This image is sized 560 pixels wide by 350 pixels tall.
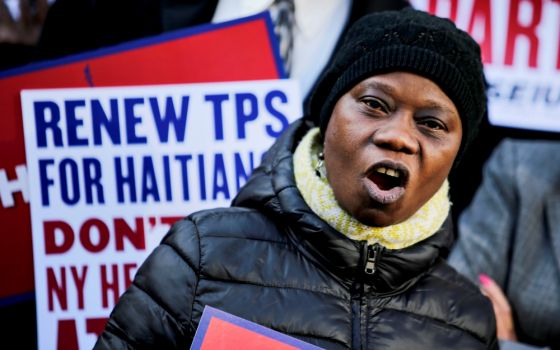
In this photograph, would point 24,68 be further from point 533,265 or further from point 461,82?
point 533,265

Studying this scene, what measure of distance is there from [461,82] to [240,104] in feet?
3.13

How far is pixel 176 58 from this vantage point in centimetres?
233

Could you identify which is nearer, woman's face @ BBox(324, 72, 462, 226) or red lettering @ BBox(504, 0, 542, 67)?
woman's face @ BBox(324, 72, 462, 226)

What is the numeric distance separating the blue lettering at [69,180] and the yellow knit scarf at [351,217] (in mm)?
895

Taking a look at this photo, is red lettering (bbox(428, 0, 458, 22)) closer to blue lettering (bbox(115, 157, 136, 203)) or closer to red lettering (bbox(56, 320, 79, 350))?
blue lettering (bbox(115, 157, 136, 203))

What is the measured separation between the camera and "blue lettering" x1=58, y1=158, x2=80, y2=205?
222 cm

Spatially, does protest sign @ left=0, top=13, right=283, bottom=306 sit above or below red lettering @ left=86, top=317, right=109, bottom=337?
above

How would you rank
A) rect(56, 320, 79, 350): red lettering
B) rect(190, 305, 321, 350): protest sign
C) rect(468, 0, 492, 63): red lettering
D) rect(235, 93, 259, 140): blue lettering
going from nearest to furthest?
rect(190, 305, 321, 350): protest sign → rect(56, 320, 79, 350): red lettering → rect(235, 93, 259, 140): blue lettering → rect(468, 0, 492, 63): red lettering

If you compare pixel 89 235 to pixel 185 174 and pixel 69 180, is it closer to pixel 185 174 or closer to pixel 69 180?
pixel 69 180

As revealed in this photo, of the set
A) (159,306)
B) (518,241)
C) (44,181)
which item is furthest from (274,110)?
(518,241)

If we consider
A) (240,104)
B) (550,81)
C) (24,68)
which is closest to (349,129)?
(240,104)

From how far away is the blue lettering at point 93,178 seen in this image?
88.0 inches

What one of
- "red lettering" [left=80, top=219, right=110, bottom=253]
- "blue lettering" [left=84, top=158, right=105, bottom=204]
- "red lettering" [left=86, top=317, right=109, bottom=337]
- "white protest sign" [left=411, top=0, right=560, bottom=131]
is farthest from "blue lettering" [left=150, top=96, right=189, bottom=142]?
"white protest sign" [left=411, top=0, right=560, bottom=131]

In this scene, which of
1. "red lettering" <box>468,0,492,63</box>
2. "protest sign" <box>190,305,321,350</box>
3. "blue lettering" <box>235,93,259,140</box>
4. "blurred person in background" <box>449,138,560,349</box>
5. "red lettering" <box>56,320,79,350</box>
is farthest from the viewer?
"red lettering" <box>468,0,492,63</box>
